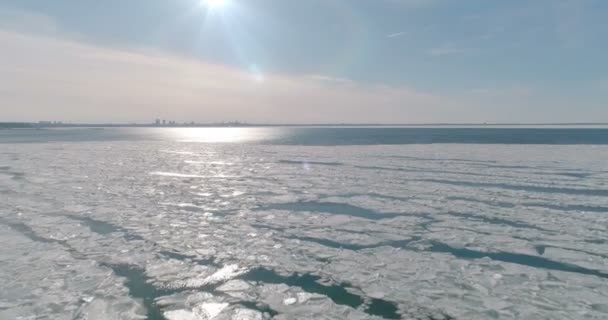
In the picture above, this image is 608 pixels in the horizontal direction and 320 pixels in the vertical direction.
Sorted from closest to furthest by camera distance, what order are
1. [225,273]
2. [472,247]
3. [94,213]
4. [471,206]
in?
1. [225,273]
2. [472,247]
3. [94,213]
4. [471,206]

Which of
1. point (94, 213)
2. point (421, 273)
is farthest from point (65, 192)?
point (421, 273)

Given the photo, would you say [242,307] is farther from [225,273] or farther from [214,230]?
[214,230]

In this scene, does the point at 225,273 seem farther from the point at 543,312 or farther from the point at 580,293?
the point at 580,293

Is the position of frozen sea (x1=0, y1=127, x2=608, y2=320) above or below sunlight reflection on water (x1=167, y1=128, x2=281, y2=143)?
above

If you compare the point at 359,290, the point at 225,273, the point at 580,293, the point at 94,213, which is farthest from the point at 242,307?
the point at 94,213

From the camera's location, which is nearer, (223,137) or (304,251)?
(304,251)

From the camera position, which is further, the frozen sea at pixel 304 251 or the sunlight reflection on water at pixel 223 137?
the sunlight reflection on water at pixel 223 137

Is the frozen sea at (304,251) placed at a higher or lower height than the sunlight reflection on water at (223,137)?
higher

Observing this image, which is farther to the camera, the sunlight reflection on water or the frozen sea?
the sunlight reflection on water

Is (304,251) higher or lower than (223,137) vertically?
higher

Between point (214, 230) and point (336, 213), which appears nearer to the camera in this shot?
point (214, 230)

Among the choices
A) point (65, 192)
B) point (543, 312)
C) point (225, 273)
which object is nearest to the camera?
point (543, 312)
